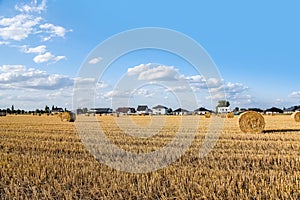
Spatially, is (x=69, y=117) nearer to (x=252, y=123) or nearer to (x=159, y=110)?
(x=252, y=123)

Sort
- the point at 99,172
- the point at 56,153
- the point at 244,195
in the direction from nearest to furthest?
the point at 244,195 → the point at 99,172 → the point at 56,153

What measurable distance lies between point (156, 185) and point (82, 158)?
138 inches

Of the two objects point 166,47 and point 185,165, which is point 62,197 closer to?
point 185,165

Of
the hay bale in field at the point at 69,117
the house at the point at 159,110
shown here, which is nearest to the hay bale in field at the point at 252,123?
the hay bale in field at the point at 69,117

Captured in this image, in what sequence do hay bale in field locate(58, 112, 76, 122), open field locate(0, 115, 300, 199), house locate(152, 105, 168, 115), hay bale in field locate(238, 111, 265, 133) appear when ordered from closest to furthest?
open field locate(0, 115, 300, 199), hay bale in field locate(238, 111, 265, 133), hay bale in field locate(58, 112, 76, 122), house locate(152, 105, 168, 115)

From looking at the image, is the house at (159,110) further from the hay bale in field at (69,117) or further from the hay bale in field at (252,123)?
the hay bale in field at (252,123)

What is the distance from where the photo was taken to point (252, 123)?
18688 mm

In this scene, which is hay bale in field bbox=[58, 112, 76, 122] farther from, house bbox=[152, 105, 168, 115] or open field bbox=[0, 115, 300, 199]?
house bbox=[152, 105, 168, 115]

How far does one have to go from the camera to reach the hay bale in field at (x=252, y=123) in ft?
60.6

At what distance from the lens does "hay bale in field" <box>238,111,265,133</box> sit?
60.6 feet

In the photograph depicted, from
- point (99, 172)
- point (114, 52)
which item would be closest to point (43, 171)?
point (99, 172)

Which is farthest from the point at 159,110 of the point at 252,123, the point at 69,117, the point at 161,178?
the point at 161,178

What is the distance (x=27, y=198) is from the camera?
587cm

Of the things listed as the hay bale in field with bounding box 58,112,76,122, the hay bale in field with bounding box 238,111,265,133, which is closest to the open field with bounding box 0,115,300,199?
the hay bale in field with bounding box 238,111,265,133
